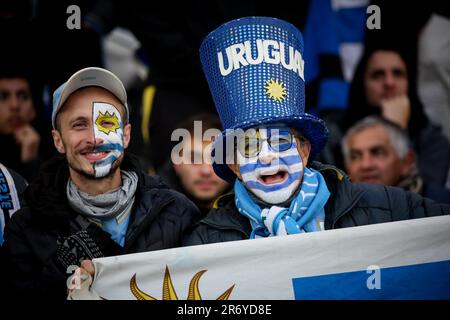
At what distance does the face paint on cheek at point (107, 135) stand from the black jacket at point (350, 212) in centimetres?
59

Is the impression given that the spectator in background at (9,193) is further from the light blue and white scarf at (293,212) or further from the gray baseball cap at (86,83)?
the light blue and white scarf at (293,212)

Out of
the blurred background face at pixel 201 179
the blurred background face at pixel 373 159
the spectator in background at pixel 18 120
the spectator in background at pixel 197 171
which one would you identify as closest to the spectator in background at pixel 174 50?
the spectator in background at pixel 197 171

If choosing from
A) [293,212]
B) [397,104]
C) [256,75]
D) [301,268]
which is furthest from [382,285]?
[397,104]

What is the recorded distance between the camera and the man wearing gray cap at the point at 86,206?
5309 millimetres

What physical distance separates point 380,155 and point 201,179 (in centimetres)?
150

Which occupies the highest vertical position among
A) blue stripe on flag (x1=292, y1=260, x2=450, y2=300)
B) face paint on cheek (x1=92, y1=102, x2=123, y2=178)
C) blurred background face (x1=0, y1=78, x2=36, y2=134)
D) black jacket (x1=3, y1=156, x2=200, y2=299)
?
blurred background face (x1=0, y1=78, x2=36, y2=134)

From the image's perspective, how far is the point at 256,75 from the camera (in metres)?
5.52

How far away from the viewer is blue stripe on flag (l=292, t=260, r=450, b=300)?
5.14 meters

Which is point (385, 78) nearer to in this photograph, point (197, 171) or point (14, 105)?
point (197, 171)

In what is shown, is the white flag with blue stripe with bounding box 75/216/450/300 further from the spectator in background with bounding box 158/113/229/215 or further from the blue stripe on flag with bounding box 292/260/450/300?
the spectator in background with bounding box 158/113/229/215

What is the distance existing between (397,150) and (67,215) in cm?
294

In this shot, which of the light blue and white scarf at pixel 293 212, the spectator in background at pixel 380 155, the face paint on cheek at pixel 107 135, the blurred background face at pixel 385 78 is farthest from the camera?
the blurred background face at pixel 385 78

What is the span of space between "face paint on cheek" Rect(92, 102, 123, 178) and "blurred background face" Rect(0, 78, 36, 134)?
1715 mm

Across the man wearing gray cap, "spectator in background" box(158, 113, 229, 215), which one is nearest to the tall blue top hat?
the man wearing gray cap
